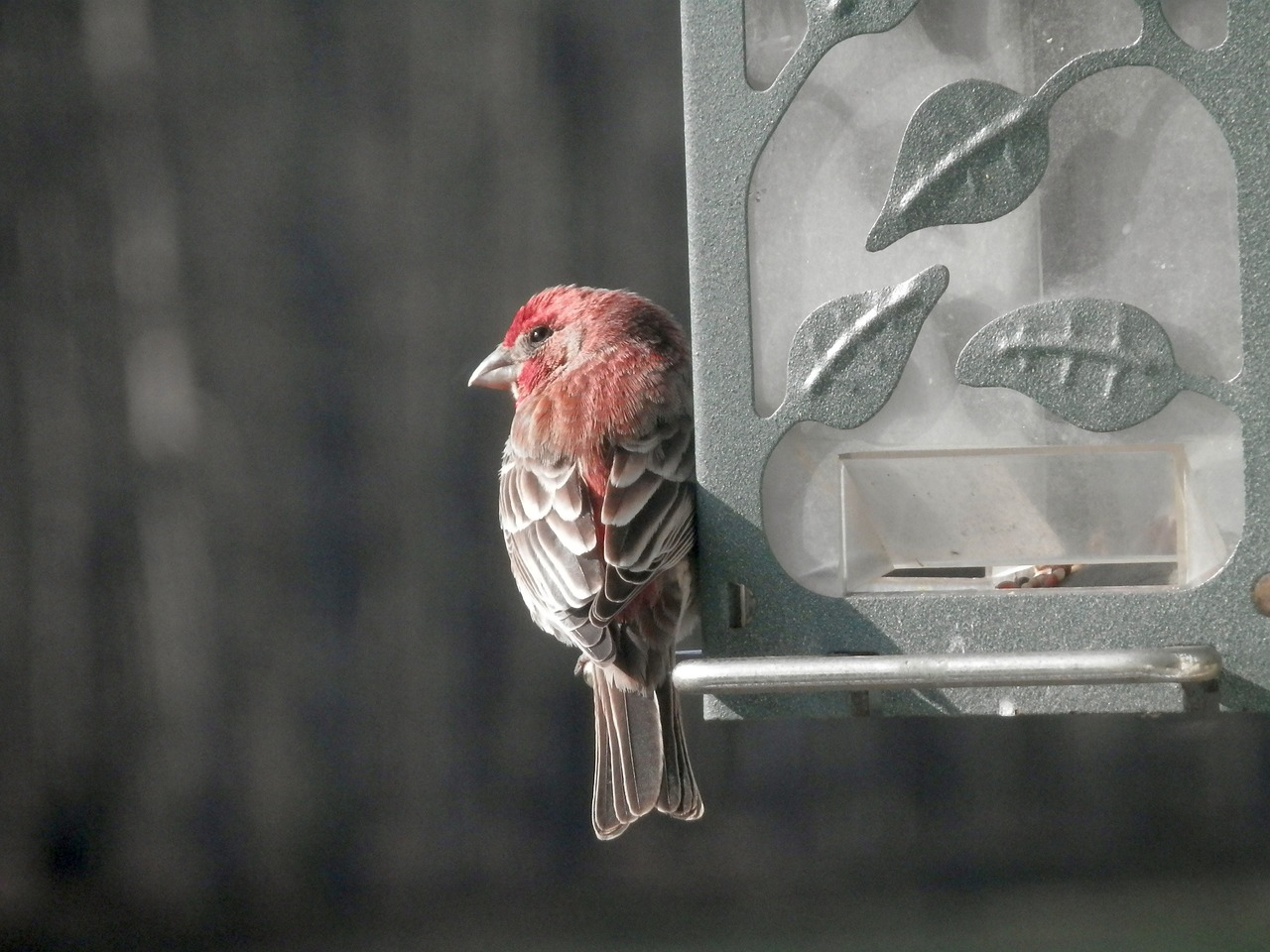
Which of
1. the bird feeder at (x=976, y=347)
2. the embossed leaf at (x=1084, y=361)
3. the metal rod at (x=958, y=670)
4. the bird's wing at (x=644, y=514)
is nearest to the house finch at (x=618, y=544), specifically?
the bird's wing at (x=644, y=514)

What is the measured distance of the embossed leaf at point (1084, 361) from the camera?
2.57 meters

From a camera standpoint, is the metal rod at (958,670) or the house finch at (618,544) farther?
the house finch at (618,544)

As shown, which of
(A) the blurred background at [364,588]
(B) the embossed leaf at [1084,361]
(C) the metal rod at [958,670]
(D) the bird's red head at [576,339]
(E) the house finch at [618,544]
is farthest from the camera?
(A) the blurred background at [364,588]

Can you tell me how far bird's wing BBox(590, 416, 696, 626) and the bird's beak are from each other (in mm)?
807

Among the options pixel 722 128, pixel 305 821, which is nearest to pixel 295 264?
pixel 305 821

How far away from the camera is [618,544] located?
322 centimetres

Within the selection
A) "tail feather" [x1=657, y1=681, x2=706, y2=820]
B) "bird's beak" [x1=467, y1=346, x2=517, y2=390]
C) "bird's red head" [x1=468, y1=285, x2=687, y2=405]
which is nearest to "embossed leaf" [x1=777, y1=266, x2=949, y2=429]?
"tail feather" [x1=657, y1=681, x2=706, y2=820]

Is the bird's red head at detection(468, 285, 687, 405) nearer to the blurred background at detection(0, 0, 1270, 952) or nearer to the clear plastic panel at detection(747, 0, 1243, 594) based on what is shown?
the clear plastic panel at detection(747, 0, 1243, 594)

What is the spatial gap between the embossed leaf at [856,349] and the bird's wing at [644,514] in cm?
44

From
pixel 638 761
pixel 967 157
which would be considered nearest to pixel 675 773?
pixel 638 761

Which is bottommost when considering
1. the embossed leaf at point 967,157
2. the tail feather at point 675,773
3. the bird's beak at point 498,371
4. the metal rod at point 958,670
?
the tail feather at point 675,773

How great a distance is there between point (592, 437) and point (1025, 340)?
3.73ft

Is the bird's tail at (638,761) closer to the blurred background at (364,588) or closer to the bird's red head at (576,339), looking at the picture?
the bird's red head at (576,339)

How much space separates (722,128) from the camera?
2.83 meters
